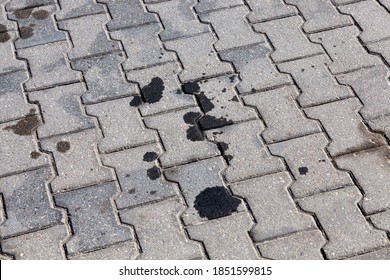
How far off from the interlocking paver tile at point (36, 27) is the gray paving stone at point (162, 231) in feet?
4.87

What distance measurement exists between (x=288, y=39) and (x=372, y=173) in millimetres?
1160

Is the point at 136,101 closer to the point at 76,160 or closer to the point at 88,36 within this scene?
the point at 76,160

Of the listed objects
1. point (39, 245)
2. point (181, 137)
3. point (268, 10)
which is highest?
point (268, 10)

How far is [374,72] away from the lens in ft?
14.8

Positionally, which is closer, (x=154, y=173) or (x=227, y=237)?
(x=227, y=237)

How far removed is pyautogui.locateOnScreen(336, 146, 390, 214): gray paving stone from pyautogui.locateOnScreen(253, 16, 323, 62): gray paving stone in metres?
0.86

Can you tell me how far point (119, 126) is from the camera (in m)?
4.22

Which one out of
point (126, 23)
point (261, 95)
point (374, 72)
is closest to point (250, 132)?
point (261, 95)

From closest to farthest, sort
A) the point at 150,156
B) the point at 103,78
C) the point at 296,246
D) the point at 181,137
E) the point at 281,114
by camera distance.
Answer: the point at 296,246
the point at 150,156
the point at 181,137
the point at 281,114
the point at 103,78

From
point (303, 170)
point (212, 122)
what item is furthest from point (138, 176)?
point (303, 170)

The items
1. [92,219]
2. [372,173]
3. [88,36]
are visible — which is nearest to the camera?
[92,219]

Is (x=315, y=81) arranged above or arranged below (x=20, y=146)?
above

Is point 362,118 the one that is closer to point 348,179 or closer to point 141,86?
point 348,179

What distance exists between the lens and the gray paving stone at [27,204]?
3760mm
